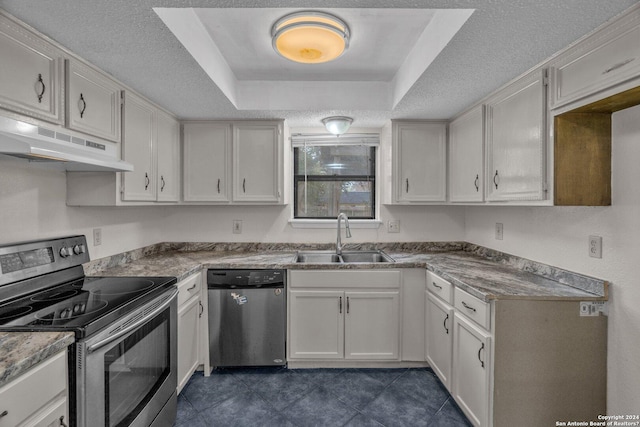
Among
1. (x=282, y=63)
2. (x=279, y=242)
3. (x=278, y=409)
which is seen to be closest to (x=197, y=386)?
(x=278, y=409)

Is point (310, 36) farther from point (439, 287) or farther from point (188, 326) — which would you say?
point (188, 326)

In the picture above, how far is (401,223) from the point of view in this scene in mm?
3102

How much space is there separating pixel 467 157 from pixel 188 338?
2.53 metres

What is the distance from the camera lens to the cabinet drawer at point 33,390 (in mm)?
897

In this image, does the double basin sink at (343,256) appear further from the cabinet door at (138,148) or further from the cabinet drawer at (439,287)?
the cabinet door at (138,148)

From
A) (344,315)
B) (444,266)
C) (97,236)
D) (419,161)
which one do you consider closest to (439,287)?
(444,266)

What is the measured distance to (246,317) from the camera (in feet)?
7.81

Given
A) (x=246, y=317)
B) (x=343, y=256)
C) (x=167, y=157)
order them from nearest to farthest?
(x=246, y=317), (x=167, y=157), (x=343, y=256)

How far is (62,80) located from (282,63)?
1278 mm

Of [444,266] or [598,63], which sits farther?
[444,266]

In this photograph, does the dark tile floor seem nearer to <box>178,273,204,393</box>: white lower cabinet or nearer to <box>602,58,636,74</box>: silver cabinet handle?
<box>178,273,204,393</box>: white lower cabinet

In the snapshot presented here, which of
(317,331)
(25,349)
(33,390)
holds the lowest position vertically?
(317,331)

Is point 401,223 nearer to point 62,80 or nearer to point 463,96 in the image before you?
point 463,96

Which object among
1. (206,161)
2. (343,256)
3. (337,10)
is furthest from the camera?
(343,256)
